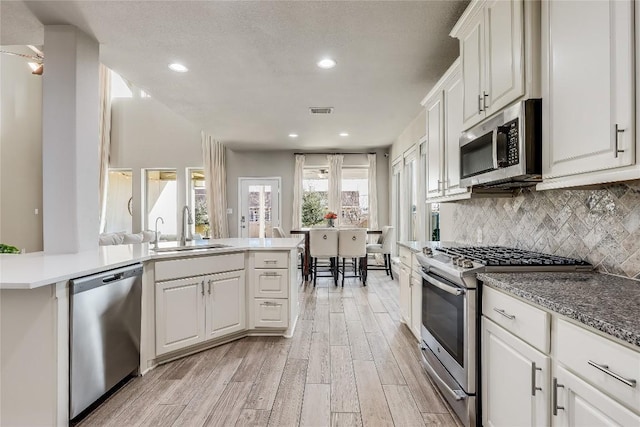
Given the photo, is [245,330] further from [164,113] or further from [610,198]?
[164,113]

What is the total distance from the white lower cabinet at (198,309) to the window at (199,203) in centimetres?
497

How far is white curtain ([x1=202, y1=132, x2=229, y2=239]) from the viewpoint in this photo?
23.1ft

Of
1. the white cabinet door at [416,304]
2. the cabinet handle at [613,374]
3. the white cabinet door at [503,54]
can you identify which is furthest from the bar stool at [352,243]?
the cabinet handle at [613,374]

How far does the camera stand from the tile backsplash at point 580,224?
146cm

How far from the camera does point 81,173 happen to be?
2.56 metres

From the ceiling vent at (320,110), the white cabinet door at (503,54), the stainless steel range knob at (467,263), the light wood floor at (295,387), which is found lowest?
the light wood floor at (295,387)

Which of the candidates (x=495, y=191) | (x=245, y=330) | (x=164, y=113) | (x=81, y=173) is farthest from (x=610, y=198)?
(x=164, y=113)

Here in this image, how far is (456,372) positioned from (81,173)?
2.90m

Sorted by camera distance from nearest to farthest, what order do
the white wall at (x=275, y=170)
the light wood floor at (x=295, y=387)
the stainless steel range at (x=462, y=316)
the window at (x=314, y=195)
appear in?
the stainless steel range at (x=462, y=316), the light wood floor at (x=295, y=387), the white wall at (x=275, y=170), the window at (x=314, y=195)

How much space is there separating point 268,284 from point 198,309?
2.17ft

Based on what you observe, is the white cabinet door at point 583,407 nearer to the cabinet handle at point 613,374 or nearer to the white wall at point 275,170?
the cabinet handle at point 613,374

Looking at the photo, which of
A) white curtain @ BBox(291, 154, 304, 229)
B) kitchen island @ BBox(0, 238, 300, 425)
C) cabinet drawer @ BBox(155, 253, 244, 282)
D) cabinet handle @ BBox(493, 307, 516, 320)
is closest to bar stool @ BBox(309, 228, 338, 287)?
white curtain @ BBox(291, 154, 304, 229)

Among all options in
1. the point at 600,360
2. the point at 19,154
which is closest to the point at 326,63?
the point at 600,360

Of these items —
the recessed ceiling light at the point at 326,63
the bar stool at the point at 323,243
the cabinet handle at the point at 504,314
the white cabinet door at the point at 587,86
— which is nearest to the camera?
the white cabinet door at the point at 587,86
